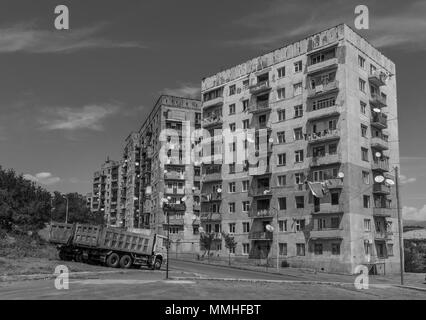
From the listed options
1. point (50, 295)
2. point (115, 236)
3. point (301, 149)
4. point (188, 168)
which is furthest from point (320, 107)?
point (50, 295)

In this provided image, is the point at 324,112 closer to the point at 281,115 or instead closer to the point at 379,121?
the point at 281,115

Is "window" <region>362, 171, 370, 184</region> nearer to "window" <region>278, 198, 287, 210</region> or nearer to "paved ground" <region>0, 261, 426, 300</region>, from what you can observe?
→ "window" <region>278, 198, 287, 210</region>

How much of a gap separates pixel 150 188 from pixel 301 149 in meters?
48.9

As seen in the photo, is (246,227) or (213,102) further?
(213,102)

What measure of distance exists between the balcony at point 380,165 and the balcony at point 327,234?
10.4 meters

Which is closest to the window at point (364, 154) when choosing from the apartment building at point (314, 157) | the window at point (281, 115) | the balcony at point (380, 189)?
the apartment building at point (314, 157)

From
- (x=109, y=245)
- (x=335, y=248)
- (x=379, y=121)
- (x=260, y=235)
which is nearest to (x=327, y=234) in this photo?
(x=335, y=248)

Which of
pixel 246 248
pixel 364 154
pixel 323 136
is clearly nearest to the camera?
pixel 323 136

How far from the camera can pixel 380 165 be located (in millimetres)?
64625

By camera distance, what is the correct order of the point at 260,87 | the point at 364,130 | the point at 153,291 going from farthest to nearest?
1. the point at 260,87
2. the point at 364,130
3. the point at 153,291

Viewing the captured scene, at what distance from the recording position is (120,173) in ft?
565

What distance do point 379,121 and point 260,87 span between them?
16762 millimetres
